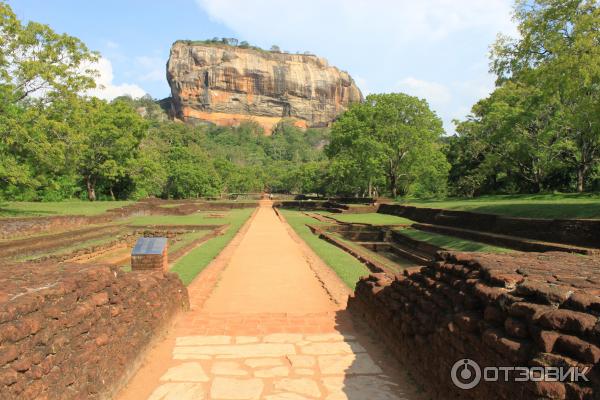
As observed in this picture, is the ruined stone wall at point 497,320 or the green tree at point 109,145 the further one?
the green tree at point 109,145

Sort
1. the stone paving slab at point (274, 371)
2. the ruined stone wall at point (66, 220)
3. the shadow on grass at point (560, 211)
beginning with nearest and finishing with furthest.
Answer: the stone paving slab at point (274, 371)
the shadow on grass at point (560, 211)
the ruined stone wall at point (66, 220)

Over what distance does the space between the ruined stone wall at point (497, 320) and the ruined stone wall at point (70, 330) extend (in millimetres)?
2939

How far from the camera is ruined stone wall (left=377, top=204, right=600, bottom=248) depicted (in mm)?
11266

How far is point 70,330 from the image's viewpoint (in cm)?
316

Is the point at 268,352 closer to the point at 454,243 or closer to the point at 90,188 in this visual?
the point at 454,243

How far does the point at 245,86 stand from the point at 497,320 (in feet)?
511

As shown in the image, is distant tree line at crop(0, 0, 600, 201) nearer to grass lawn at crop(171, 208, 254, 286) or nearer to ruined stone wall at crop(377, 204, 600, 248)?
ruined stone wall at crop(377, 204, 600, 248)

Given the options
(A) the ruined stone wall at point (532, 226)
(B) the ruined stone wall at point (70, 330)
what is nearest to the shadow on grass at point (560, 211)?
(A) the ruined stone wall at point (532, 226)

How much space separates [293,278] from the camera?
9.03 m

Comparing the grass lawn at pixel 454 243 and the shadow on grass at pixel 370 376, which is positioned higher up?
the shadow on grass at pixel 370 376

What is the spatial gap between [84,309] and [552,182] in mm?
33822

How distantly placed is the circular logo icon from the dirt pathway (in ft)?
1.75

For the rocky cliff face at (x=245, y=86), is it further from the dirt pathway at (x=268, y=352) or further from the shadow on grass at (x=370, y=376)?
the shadow on grass at (x=370, y=376)

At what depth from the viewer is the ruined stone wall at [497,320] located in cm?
232
